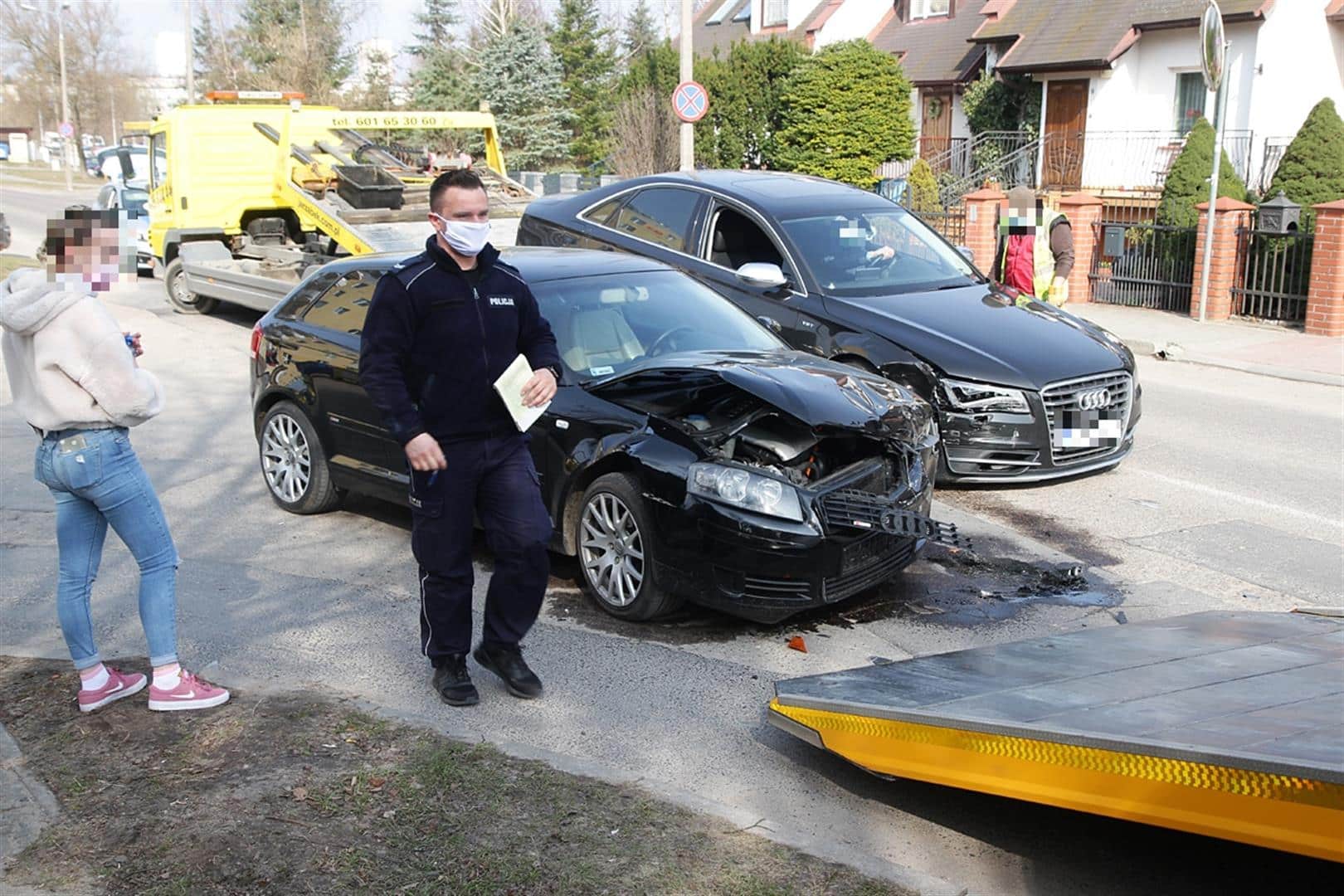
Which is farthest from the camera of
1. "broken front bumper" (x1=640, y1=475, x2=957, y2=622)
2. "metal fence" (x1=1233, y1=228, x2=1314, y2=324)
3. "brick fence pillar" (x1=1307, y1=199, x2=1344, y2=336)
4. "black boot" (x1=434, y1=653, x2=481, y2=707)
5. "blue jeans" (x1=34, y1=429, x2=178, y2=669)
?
"metal fence" (x1=1233, y1=228, x2=1314, y2=324)

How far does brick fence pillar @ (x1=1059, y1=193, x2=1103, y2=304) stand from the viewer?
59.5ft

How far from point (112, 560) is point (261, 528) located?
0.91 meters

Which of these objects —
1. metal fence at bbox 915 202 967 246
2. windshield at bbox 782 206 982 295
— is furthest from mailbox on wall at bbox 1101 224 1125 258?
windshield at bbox 782 206 982 295

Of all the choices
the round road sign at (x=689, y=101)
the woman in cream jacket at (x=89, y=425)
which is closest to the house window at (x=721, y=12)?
the round road sign at (x=689, y=101)

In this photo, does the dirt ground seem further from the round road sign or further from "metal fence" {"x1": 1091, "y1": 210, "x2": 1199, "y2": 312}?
the round road sign

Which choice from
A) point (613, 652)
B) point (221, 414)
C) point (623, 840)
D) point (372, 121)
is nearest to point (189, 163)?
point (372, 121)

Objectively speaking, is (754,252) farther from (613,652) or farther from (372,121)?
(372,121)

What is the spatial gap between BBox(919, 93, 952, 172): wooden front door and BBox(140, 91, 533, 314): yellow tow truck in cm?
2148

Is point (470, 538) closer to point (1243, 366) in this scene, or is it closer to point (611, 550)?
point (611, 550)

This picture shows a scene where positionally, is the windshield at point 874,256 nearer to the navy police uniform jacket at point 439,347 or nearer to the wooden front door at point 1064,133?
the navy police uniform jacket at point 439,347

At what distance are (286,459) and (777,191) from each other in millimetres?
4140

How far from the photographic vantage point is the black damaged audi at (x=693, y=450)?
17.8 feet

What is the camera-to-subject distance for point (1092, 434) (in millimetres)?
8008

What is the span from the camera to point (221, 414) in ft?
36.1
